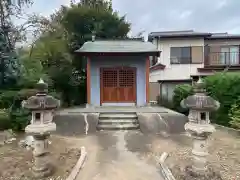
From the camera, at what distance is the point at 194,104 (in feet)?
15.0

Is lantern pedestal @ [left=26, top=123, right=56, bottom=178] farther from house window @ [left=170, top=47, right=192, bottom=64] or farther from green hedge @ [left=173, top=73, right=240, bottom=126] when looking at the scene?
house window @ [left=170, top=47, right=192, bottom=64]

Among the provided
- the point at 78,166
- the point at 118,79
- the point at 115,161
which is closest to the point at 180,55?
the point at 118,79

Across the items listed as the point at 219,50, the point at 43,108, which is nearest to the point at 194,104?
the point at 43,108

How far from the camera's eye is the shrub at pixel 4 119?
300 inches

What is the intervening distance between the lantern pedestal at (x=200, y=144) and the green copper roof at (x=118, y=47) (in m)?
8.44

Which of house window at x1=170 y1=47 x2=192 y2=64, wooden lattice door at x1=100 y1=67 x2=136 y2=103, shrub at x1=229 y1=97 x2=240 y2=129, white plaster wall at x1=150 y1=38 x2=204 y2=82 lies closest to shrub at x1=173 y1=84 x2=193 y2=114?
shrub at x1=229 y1=97 x2=240 y2=129

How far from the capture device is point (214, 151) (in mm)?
6172

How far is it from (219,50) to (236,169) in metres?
17.1

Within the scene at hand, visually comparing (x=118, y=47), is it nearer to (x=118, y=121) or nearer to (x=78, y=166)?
(x=118, y=121)

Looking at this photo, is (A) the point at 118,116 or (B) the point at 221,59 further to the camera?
(B) the point at 221,59

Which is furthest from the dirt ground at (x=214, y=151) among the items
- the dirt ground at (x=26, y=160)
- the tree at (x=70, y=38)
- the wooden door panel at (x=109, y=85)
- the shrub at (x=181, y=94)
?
the tree at (x=70, y=38)

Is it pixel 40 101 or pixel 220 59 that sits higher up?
pixel 220 59

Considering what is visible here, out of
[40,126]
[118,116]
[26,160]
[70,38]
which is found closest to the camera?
[40,126]

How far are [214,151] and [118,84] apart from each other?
8.12 m
